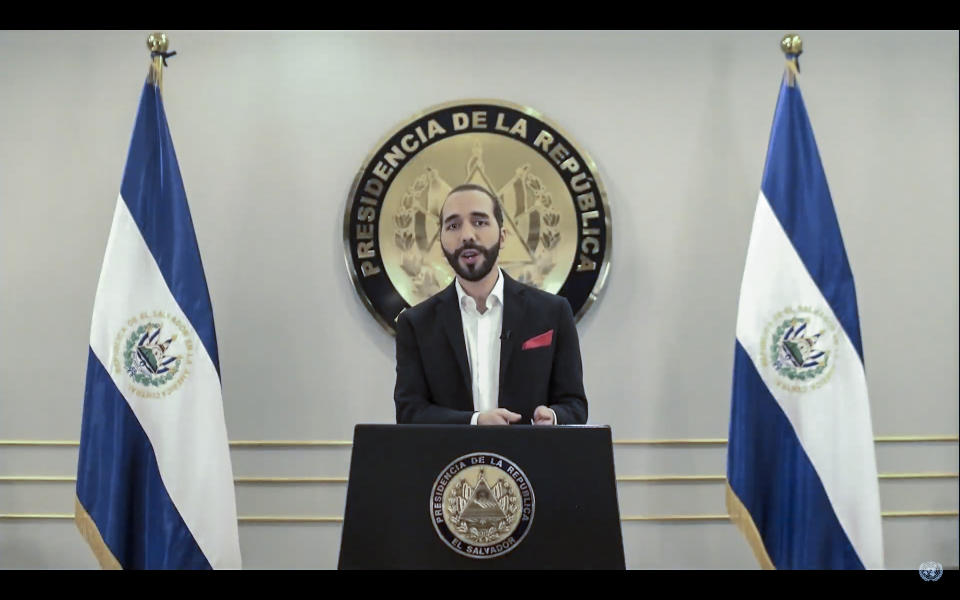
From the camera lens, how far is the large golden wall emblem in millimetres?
3459

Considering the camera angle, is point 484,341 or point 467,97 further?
point 467,97

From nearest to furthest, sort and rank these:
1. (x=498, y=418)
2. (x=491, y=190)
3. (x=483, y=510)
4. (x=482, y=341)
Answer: (x=483, y=510), (x=498, y=418), (x=482, y=341), (x=491, y=190)

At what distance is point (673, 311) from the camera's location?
3.51 metres

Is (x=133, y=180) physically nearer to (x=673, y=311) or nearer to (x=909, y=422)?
(x=673, y=311)

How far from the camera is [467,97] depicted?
11.6 feet

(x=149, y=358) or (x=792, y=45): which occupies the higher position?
(x=792, y=45)

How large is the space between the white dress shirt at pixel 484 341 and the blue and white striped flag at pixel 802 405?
0.96m

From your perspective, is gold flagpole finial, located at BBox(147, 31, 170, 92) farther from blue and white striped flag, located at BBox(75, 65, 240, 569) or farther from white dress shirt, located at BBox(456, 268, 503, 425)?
white dress shirt, located at BBox(456, 268, 503, 425)

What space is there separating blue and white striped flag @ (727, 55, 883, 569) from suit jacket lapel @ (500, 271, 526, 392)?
0.92 m

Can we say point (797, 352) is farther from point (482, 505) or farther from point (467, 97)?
point (482, 505)

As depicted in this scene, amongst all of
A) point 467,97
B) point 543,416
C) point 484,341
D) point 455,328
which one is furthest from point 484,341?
point 467,97

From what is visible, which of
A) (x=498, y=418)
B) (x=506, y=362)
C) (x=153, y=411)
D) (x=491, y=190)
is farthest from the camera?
(x=491, y=190)

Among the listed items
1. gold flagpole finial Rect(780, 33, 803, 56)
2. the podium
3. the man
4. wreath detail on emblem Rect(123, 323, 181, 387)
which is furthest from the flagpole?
wreath detail on emblem Rect(123, 323, 181, 387)

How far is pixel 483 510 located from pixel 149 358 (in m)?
1.73
